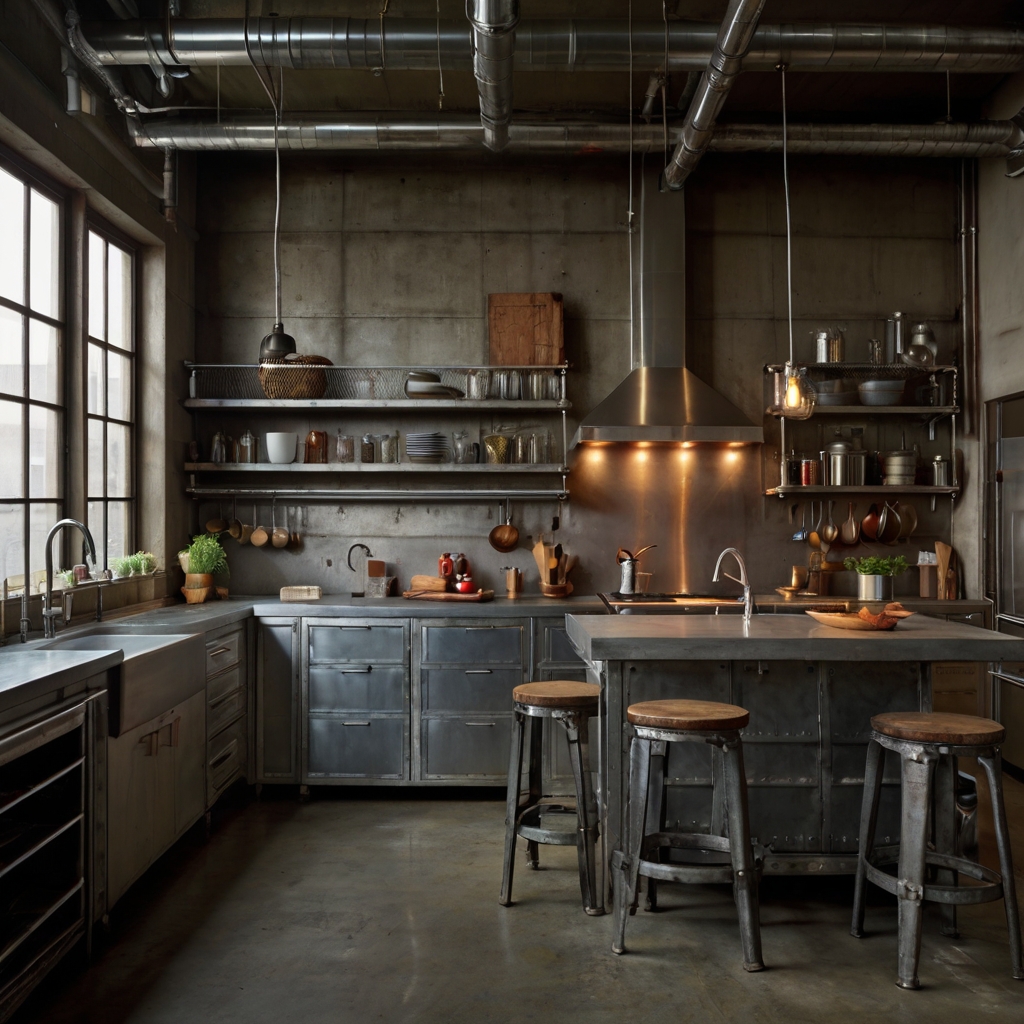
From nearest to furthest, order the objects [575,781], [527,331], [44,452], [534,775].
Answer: [575,781] → [534,775] → [44,452] → [527,331]

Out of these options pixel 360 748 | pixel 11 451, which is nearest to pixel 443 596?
pixel 360 748

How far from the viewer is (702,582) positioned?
5.93 meters

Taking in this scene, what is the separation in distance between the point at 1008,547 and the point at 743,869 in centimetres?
343

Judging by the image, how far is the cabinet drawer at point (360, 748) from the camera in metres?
4.96

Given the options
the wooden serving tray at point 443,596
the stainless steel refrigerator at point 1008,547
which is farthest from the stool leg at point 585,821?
the stainless steel refrigerator at point 1008,547

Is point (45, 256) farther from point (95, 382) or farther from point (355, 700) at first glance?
point (355, 700)

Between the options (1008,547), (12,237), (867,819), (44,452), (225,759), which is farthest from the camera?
(1008,547)

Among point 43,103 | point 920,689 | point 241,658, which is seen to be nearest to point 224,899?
point 241,658

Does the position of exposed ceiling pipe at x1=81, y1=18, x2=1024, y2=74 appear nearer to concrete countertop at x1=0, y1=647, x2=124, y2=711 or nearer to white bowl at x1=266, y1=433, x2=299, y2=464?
white bowl at x1=266, y1=433, x2=299, y2=464

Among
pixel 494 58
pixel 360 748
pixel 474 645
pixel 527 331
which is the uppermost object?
pixel 494 58

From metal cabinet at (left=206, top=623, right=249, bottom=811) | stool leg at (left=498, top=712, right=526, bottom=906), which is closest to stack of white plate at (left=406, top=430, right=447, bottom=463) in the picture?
metal cabinet at (left=206, top=623, right=249, bottom=811)

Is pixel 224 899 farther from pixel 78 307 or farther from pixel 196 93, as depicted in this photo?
pixel 196 93

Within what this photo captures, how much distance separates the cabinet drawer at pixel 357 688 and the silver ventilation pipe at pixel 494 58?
9.86 feet

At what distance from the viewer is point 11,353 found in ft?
13.2
